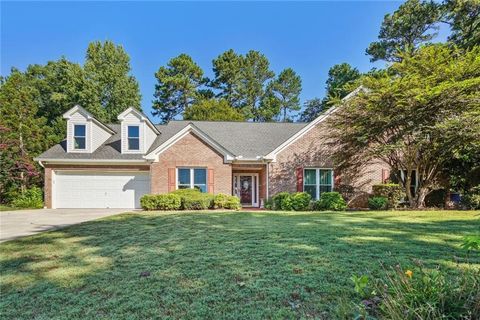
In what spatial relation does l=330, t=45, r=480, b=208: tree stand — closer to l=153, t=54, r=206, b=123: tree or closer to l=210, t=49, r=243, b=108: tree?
l=210, t=49, r=243, b=108: tree

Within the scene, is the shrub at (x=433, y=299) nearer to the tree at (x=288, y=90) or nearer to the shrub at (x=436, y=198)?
the shrub at (x=436, y=198)

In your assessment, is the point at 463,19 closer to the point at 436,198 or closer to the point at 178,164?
the point at 436,198

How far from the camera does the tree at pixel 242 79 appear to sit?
37.9 m

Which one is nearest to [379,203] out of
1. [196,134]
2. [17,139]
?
[196,134]

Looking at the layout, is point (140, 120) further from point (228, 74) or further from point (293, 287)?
Answer: point (228, 74)

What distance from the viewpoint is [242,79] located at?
1510 inches

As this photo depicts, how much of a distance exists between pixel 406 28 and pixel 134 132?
27969mm

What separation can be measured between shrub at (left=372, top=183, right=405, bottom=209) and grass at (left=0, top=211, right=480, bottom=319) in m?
6.95

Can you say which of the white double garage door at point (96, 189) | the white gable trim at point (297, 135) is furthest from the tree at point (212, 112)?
the white gable trim at point (297, 135)

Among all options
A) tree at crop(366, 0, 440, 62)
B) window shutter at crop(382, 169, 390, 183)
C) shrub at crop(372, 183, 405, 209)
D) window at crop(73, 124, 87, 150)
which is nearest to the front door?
shrub at crop(372, 183, 405, 209)

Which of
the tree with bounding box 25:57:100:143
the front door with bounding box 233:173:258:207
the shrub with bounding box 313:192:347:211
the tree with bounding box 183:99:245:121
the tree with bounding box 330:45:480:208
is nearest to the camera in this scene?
the tree with bounding box 330:45:480:208

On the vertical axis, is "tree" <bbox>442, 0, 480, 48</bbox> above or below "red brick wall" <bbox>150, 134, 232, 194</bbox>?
above

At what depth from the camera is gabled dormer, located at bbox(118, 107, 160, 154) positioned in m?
17.1

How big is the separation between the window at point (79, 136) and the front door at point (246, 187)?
32.3ft
